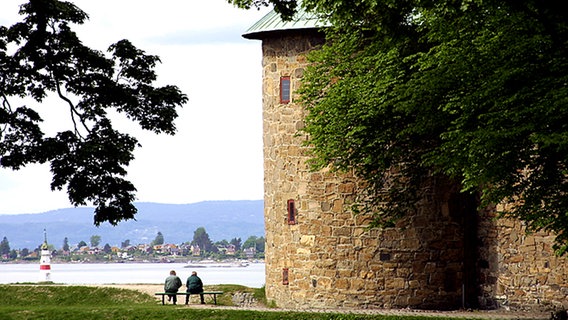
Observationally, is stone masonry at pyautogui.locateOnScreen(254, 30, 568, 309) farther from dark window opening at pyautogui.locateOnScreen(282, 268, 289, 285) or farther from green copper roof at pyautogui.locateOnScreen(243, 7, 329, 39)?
green copper roof at pyautogui.locateOnScreen(243, 7, 329, 39)

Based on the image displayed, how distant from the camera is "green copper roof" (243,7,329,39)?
3134 centimetres

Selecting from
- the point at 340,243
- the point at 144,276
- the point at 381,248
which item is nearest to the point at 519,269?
the point at 381,248

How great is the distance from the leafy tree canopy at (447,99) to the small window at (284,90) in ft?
4.22

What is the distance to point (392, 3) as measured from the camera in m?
22.3

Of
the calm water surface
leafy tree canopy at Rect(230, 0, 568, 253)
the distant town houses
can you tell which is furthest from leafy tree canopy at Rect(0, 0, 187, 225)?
the distant town houses

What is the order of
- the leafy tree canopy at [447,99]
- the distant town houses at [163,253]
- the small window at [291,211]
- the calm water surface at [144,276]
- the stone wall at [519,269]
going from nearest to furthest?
the leafy tree canopy at [447,99]
the stone wall at [519,269]
the small window at [291,211]
the calm water surface at [144,276]
the distant town houses at [163,253]

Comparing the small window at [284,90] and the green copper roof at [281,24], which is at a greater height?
the green copper roof at [281,24]

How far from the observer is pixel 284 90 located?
3244cm

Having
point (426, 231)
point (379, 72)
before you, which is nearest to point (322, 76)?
point (379, 72)

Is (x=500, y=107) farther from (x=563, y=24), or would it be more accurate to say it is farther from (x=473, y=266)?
(x=473, y=266)

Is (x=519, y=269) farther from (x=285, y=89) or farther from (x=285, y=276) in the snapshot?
(x=285, y=89)

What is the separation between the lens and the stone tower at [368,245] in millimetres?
31016

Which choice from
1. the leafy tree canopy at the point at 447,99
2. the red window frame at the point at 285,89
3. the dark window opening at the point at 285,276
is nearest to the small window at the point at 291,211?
the dark window opening at the point at 285,276

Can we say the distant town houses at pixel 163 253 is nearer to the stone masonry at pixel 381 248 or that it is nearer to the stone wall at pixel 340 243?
the stone wall at pixel 340 243
